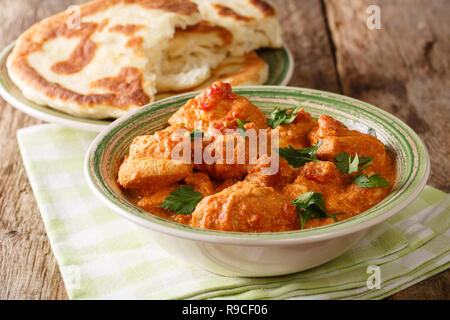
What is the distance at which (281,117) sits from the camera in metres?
2.49

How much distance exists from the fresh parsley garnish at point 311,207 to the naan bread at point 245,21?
2.00 metres

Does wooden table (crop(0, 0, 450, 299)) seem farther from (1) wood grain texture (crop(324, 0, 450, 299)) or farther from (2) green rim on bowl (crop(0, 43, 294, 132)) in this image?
(2) green rim on bowl (crop(0, 43, 294, 132))

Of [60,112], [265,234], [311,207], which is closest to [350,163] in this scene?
[311,207]

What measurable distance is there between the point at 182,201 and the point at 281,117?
2.24ft

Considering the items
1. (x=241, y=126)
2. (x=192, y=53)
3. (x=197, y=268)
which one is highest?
(x=241, y=126)

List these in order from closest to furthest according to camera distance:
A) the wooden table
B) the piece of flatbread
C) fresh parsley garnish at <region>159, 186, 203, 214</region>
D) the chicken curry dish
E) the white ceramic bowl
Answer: the white ceramic bowl → the chicken curry dish → fresh parsley garnish at <region>159, 186, 203, 214</region> → the wooden table → the piece of flatbread

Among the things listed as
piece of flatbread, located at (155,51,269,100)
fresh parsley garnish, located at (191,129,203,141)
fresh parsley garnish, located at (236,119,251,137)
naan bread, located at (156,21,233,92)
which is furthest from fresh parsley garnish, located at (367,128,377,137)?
naan bread, located at (156,21,233,92)

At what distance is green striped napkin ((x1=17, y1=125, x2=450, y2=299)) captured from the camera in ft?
6.96

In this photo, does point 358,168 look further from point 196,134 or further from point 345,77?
point 345,77

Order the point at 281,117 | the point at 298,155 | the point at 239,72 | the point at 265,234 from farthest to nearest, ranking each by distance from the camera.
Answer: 1. the point at 239,72
2. the point at 281,117
3. the point at 298,155
4. the point at 265,234

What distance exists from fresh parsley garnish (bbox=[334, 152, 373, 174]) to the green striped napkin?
373 mm

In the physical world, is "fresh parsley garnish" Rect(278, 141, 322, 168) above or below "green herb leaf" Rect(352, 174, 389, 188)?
below

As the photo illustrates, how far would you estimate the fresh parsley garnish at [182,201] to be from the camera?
207 centimetres

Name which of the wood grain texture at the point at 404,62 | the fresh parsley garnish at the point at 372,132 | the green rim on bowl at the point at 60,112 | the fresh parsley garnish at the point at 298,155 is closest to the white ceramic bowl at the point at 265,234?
the fresh parsley garnish at the point at 372,132
